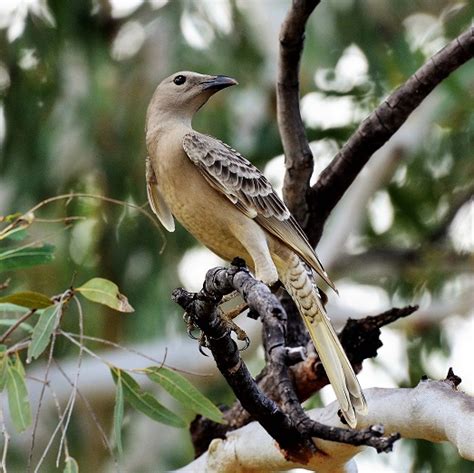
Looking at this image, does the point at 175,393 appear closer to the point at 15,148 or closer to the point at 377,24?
the point at 15,148

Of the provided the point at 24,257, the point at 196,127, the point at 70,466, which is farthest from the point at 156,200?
the point at 196,127

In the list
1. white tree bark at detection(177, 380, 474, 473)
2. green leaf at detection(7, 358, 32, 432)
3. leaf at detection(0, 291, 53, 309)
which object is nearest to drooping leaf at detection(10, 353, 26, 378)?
green leaf at detection(7, 358, 32, 432)

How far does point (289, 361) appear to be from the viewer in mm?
2611

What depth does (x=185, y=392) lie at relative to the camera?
2.53 metres

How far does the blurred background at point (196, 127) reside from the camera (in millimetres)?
5258

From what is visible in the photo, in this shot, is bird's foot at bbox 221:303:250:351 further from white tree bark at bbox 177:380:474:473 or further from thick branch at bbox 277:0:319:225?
thick branch at bbox 277:0:319:225

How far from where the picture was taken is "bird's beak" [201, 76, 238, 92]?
9.29ft

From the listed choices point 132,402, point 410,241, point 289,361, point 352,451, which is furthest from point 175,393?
point 410,241

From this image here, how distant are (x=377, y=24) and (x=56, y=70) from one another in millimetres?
1748

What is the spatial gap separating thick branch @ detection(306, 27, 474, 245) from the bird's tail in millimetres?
207

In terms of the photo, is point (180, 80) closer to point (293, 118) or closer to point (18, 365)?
point (293, 118)

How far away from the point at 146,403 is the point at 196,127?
286cm

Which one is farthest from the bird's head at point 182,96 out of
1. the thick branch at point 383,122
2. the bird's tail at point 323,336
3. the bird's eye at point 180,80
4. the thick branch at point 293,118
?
the bird's tail at point 323,336

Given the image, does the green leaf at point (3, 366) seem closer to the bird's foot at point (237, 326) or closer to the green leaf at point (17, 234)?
the green leaf at point (17, 234)
